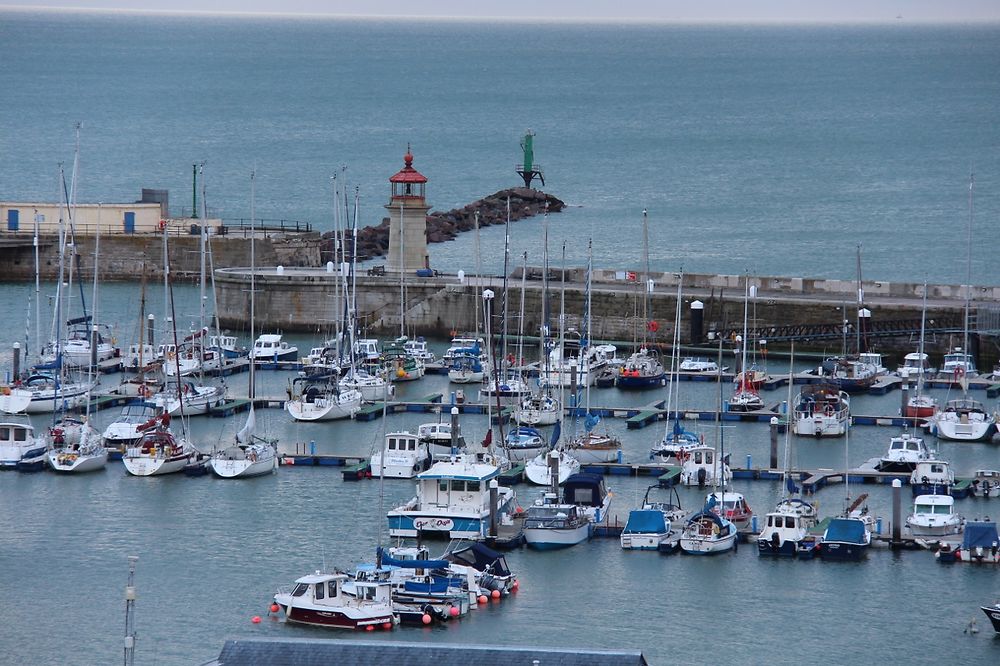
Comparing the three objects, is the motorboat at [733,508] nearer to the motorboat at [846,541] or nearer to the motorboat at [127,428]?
the motorboat at [846,541]

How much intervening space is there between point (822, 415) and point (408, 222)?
60.2ft

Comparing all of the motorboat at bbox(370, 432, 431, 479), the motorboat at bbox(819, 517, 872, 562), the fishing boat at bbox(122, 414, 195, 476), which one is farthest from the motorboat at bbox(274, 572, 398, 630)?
the fishing boat at bbox(122, 414, 195, 476)

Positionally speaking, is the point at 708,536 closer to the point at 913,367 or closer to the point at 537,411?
the point at 537,411

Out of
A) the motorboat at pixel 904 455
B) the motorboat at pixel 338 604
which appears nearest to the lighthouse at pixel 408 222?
the motorboat at pixel 904 455

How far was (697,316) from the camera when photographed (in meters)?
59.0

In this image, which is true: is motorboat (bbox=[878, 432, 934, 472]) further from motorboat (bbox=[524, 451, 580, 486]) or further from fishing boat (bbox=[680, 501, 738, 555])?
fishing boat (bbox=[680, 501, 738, 555])

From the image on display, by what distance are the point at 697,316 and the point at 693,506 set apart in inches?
779

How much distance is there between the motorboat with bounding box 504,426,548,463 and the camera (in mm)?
43094

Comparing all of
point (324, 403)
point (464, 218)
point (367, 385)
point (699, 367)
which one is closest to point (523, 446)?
point (324, 403)

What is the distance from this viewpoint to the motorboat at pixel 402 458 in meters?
41.8

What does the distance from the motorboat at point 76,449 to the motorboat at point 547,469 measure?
8.21m

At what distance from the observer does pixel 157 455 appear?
4272 cm

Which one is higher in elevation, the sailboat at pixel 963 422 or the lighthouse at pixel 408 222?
the lighthouse at pixel 408 222

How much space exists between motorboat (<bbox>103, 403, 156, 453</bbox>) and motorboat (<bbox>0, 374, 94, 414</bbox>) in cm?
296
